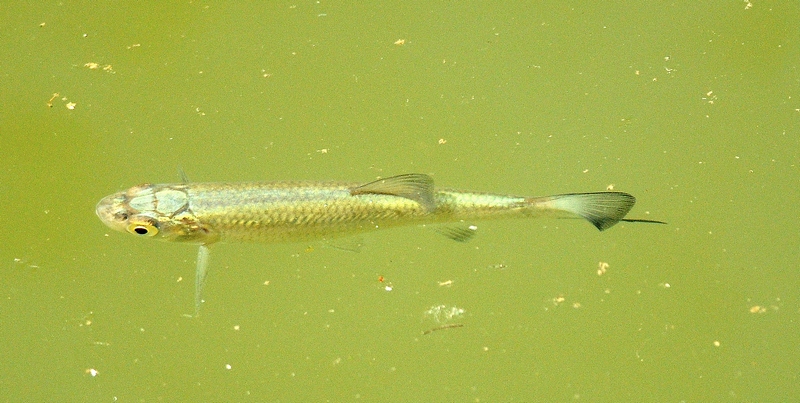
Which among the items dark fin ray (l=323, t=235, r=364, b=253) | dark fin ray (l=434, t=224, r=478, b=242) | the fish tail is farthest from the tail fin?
dark fin ray (l=323, t=235, r=364, b=253)

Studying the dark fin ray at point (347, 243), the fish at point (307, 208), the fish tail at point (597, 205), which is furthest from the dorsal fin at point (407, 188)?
the fish tail at point (597, 205)

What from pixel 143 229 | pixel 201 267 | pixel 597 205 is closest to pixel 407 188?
pixel 597 205

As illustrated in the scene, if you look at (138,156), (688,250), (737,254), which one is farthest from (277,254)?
(737,254)

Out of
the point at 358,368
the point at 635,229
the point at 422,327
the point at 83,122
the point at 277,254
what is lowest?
the point at 358,368

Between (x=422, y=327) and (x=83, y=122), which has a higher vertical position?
(x=83, y=122)

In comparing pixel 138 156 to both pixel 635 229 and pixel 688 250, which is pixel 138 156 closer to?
pixel 635 229
